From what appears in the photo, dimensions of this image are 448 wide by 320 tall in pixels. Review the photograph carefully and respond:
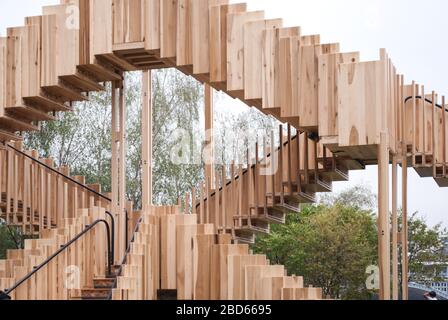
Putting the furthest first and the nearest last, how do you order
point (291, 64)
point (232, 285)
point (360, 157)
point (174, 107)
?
1. point (174, 107)
2. point (360, 157)
3. point (291, 64)
4. point (232, 285)

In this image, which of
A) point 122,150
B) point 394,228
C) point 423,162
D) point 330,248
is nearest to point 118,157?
point 122,150

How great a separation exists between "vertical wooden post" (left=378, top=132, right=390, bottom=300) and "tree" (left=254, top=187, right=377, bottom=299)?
58.5 feet

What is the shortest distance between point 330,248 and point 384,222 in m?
18.9

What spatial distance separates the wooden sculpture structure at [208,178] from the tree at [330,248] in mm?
13661

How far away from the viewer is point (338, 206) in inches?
1511

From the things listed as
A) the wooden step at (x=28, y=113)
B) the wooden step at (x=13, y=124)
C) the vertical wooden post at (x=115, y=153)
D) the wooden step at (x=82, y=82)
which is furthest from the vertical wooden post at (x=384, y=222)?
the wooden step at (x=13, y=124)

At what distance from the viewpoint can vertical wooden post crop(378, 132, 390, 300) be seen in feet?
57.1

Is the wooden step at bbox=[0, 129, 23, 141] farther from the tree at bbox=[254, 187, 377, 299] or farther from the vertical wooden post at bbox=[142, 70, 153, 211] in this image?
the tree at bbox=[254, 187, 377, 299]

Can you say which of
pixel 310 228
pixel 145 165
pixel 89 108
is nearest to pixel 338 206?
pixel 310 228

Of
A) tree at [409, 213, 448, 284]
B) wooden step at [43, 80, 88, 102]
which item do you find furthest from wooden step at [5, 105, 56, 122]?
tree at [409, 213, 448, 284]

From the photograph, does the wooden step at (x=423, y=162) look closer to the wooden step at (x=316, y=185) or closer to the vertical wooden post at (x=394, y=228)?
the vertical wooden post at (x=394, y=228)

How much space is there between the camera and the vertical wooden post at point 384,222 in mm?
17406

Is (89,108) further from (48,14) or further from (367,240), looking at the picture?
(48,14)

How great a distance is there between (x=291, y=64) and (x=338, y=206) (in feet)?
66.3
